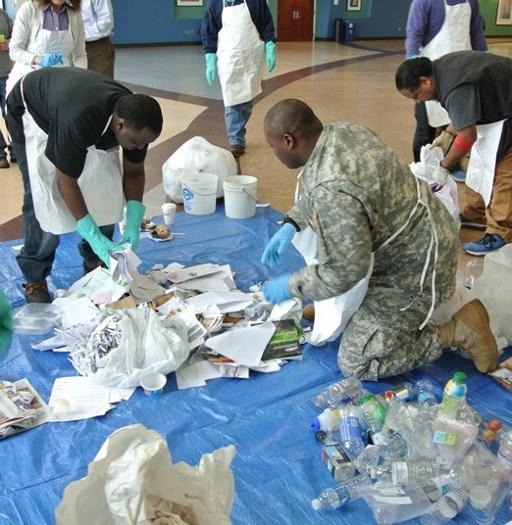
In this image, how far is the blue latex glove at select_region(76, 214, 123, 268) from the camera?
232 centimetres

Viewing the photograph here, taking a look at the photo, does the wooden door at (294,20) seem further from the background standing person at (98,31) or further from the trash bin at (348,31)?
the background standing person at (98,31)

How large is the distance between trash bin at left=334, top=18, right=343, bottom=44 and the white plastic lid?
13.6 m

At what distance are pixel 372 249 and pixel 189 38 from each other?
1184 centimetres

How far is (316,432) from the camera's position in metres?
1.85

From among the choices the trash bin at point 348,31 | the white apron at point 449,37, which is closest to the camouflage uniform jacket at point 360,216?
the white apron at point 449,37

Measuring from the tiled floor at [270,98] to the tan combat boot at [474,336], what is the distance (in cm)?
98

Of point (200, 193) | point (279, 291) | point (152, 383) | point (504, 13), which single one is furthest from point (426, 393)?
point (504, 13)

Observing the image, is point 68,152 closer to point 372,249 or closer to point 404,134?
point 372,249

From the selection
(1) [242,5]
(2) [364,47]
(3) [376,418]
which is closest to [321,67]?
(2) [364,47]

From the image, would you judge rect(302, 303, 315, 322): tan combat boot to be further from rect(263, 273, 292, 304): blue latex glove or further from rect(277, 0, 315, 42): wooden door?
rect(277, 0, 315, 42): wooden door

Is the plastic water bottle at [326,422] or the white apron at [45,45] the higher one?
the white apron at [45,45]

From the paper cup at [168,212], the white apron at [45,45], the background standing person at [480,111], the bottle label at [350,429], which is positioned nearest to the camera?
the bottle label at [350,429]

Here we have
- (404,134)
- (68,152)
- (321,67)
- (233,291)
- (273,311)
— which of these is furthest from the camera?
(321,67)

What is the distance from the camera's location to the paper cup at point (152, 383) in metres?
1.99
